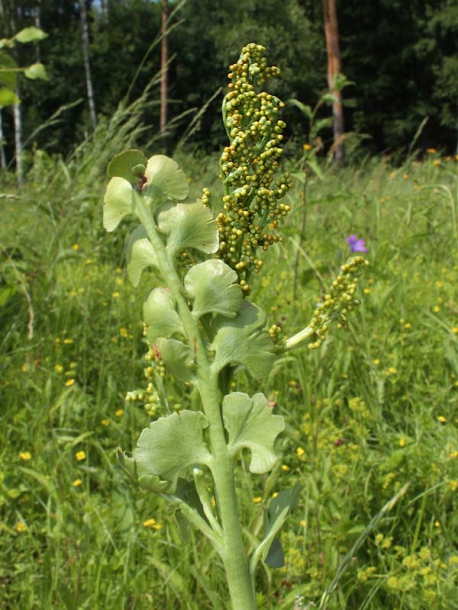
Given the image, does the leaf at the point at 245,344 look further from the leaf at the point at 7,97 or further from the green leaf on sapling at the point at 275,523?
the leaf at the point at 7,97

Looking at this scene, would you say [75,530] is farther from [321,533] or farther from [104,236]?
[104,236]

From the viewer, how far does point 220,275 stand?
60 centimetres

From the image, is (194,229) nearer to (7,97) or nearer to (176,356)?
(176,356)

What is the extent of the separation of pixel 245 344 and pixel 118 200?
0.20 meters

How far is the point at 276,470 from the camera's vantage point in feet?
4.21

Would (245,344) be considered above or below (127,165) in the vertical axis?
below

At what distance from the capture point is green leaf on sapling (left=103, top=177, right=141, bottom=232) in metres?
0.64

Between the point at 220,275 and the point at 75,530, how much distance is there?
3.53 feet

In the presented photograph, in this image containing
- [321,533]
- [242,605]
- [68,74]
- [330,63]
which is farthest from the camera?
[68,74]

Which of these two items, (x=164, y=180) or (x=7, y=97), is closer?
(x=164, y=180)

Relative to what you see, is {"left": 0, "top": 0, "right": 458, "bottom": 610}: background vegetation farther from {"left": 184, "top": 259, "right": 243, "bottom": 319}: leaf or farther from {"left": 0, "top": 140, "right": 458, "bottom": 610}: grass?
{"left": 184, "top": 259, "right": 243, "bottom": 319}: leaf

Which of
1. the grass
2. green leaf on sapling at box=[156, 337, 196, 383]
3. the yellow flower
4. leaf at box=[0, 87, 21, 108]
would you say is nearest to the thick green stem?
green leaf on sapling at box=[156, 337, 196, 383]

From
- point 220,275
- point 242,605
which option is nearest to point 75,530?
point 242,605

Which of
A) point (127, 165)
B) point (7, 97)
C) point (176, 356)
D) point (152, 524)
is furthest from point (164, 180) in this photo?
point (7, 97)
